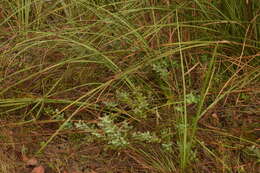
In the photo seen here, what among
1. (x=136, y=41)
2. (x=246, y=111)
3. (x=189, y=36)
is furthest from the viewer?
(x=189, y=36)

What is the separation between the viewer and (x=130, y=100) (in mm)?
1781

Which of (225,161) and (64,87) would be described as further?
(64,87)

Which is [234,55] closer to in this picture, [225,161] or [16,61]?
[225,161]

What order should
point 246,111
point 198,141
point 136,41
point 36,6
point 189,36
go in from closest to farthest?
1. point 198,141
2. point 246,111
3. point 136,41
4. point 189,36
5. point 36,6

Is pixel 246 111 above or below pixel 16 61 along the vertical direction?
below

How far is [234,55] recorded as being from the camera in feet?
6.35

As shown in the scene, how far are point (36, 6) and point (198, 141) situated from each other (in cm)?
138

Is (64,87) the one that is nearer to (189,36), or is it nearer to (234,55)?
(189,36)

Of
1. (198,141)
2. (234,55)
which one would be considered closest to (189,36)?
(234,55)

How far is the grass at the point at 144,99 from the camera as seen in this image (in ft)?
5.35

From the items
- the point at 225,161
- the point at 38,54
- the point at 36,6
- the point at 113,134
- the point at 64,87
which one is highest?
the point at 36,6

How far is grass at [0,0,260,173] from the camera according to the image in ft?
5.35

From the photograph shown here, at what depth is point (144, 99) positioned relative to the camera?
5.86 ft

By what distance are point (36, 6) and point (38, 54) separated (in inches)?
17.1
